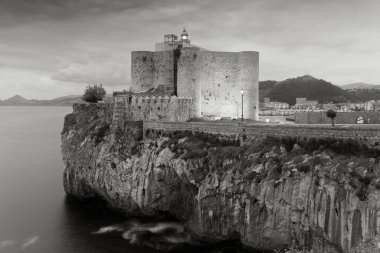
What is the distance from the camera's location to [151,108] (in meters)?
45.6

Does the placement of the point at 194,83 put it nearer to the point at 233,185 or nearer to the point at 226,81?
the point at 226,81

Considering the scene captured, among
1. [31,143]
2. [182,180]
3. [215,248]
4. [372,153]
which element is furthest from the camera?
[31,143]

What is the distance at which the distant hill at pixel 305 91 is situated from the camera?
12639cm

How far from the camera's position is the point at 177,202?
40500mm

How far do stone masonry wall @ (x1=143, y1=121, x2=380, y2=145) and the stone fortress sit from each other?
370cm

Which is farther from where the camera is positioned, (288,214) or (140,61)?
(140,61)

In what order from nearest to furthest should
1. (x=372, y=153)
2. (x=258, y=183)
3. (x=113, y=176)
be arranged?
(x=372, y=153) → (x=258, y=183) → (x=113, y=176)

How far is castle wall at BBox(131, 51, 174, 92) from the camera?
1954 inches

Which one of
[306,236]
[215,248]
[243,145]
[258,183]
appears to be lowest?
[215,248]

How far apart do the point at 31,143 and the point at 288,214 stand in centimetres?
9350

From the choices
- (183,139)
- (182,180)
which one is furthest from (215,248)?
(183,139)

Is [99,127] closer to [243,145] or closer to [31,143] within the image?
[243,145]

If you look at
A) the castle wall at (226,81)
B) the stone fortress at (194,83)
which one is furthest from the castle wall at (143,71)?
the castle wall at (226,81)

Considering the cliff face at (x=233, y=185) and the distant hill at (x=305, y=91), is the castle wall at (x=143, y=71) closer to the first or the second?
the cliff face at (x=233, y=185)
